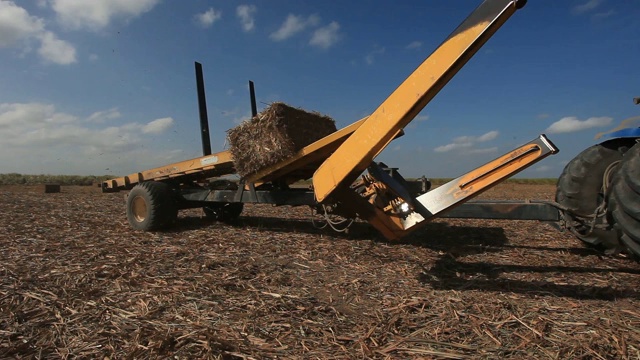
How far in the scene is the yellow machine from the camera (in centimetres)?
312

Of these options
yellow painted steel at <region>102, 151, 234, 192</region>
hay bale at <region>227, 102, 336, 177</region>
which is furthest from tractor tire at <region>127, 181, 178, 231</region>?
hay bale at <region>227, 102, 336, 177</region>

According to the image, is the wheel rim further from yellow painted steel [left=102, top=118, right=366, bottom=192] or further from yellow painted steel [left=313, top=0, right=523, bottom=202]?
yellow painted steel [left=313, top=0, right=523, bottom=202]

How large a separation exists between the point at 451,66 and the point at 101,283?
3.55 meters

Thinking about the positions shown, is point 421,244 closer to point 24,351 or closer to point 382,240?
point 382,240

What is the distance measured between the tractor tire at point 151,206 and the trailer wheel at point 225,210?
2.86 feet

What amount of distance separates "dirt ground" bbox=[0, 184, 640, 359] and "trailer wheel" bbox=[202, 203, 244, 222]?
199 cm

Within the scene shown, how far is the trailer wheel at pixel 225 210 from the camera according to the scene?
298 inches

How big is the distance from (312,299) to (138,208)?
493 centimetres

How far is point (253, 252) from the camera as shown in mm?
4773

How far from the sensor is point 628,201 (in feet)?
10.7

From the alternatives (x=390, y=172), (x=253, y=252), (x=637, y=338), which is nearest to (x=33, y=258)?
(x=253, y=252)

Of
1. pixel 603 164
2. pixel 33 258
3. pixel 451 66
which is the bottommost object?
pixel 33 258

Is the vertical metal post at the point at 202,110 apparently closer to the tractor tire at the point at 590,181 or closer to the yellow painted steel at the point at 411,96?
the yellow painted steel at the point at 411,96

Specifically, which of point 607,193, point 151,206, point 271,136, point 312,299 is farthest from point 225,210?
point 607,193
